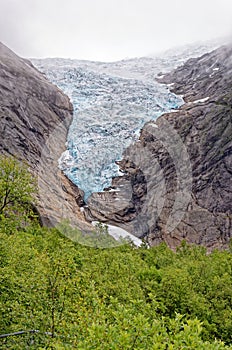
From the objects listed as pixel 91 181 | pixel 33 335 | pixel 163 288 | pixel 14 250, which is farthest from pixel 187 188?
pixel 33 335

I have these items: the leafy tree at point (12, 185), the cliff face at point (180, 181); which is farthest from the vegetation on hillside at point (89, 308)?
the cliff face at point (180, 181)

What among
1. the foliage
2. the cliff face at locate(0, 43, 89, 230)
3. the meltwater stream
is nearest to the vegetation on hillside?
the foliage

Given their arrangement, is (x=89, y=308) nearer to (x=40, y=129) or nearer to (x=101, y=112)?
(x=40, y=129)

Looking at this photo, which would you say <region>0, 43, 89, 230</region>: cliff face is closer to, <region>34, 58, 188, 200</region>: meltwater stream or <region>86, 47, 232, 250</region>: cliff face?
<region>34, 58, 188, 200</region>: meltwater stream

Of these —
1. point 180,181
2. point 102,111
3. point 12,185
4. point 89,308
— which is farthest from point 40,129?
point 89,308

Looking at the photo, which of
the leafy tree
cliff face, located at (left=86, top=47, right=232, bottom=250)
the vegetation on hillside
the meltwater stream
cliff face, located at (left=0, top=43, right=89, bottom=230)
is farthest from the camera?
the meltwater stream

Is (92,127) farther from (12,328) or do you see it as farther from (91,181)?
(12,328)

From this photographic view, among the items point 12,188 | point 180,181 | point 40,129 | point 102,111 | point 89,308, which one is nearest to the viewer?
point 89,308
